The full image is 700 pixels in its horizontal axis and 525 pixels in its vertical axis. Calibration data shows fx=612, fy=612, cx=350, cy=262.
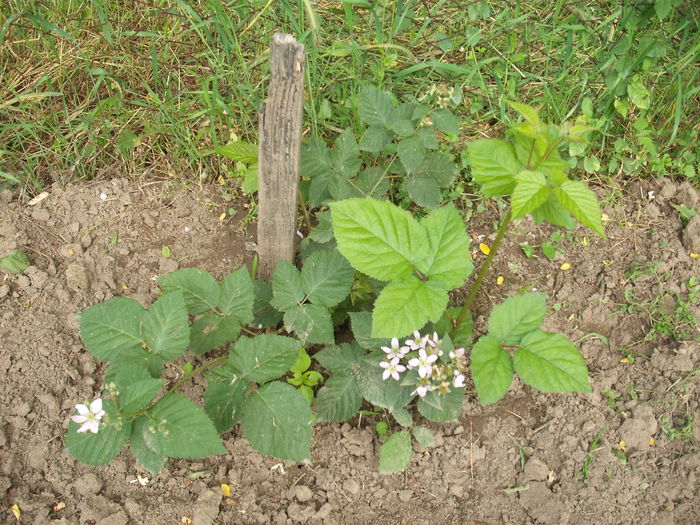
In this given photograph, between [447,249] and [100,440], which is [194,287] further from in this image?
[447,249]

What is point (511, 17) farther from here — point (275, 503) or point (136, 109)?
point (275, 503)

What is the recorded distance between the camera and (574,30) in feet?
9.14

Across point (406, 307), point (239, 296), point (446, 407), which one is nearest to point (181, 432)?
point (239, 296)

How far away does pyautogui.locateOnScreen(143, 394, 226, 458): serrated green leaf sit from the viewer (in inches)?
63.9

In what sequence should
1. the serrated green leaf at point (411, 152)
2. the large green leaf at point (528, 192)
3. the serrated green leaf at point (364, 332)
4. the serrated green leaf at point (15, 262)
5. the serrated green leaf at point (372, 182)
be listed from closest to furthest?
the large green leaf at point (528, 192) → the serrated green leaf at point (364, 332) → the serrated green leaf at point (411, 152) → the serrated green leaf at point (372, 182) → the serrated green leaf at point (15, 262)

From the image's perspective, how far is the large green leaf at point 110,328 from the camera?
182 cm

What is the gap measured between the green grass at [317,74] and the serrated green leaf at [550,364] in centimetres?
118

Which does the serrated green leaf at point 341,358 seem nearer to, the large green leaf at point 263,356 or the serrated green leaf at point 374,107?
the large green leaf at point 263,356

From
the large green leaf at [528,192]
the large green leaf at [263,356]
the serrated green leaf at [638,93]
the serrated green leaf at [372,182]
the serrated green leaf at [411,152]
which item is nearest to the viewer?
Answer: the large green leaf at [528,192]

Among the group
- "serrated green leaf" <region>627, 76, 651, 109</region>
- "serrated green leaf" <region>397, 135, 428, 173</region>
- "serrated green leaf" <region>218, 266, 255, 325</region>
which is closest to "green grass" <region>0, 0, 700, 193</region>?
"serrated green leaf" <region>627, 76, 651, 109</region>

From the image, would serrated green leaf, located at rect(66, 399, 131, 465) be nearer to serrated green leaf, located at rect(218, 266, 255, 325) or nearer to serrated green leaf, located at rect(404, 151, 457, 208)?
serrated green leaf, located at rect(218, 266, 255, 325)

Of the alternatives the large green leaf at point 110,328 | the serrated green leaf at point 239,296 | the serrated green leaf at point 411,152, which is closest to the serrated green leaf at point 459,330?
the serrated green leaf at point 411,152

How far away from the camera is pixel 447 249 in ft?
5.83

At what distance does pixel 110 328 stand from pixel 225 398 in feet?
1.33
